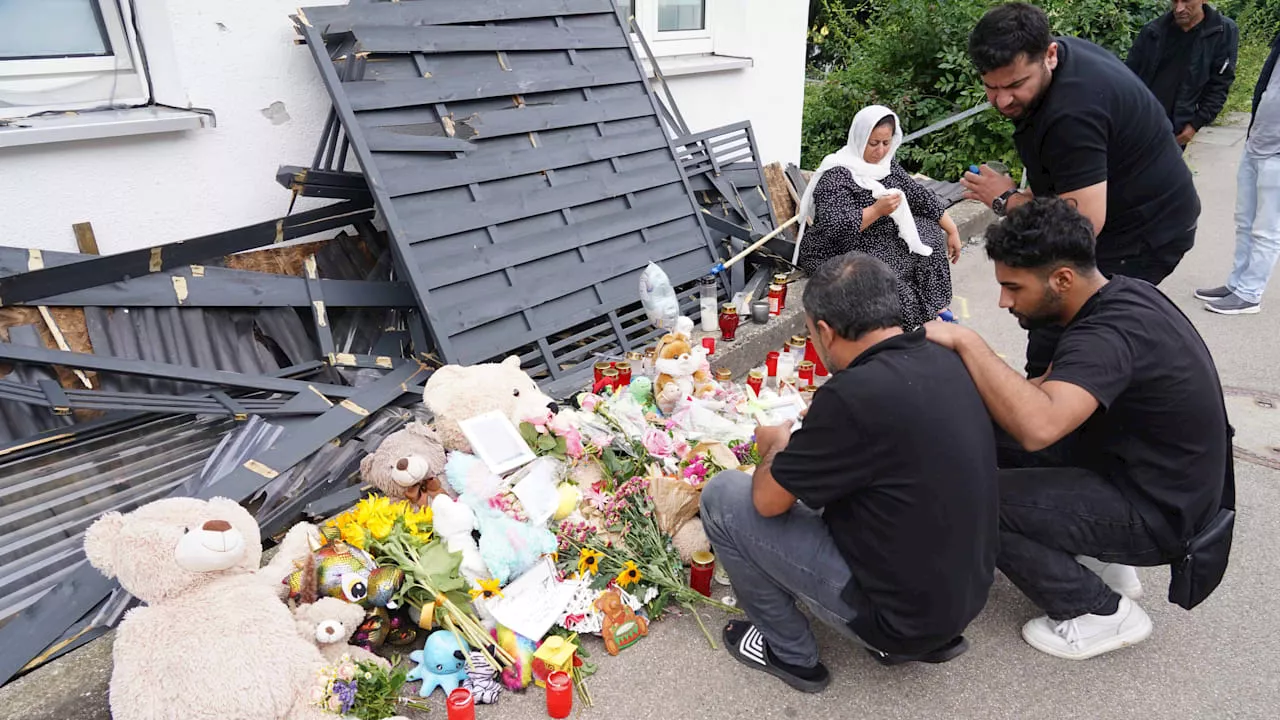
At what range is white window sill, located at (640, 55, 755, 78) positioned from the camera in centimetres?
514

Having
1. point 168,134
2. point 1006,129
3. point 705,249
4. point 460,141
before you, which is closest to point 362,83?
point 460,141

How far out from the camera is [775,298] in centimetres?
445

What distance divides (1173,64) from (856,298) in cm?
462

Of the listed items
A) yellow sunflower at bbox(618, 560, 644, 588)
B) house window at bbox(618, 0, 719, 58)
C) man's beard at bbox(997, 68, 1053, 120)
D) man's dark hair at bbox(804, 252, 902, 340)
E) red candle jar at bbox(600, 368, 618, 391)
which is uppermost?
house window at bbox(618, 0, 719, 58)

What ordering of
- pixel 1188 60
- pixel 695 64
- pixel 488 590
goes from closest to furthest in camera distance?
pixel 488 590 < pixel 1188 60 < pixel 695 64

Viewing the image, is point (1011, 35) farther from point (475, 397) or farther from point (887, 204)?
point (475, 397)

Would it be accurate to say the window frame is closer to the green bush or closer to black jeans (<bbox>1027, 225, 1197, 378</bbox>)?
the green bush

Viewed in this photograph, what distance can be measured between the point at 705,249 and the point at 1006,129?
14.5 feet

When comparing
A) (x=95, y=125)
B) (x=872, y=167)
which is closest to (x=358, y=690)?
(x=95, y=125)

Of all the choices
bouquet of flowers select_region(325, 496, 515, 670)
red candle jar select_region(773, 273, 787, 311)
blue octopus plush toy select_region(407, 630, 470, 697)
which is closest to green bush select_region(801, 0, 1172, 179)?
red candle jar select_region(773, 273, 787, 311)

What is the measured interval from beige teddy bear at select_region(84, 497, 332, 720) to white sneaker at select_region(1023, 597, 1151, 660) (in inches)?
86.4

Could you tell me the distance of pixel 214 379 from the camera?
9.70 ft

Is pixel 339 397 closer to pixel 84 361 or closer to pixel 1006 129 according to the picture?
A: pixel 84 361

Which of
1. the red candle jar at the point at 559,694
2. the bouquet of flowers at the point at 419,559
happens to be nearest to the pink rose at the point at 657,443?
the bouquet of flowers at the point at 419,559
